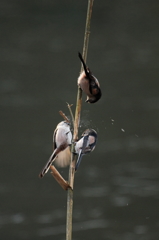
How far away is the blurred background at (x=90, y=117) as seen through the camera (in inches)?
160

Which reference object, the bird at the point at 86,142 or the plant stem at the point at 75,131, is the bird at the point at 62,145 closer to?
the bird at the point at 86,142

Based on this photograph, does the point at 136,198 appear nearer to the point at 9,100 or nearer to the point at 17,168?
the point at 17,168

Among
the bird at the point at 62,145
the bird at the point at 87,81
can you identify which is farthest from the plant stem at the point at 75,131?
the bird at the point at 62,145

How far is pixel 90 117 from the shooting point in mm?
3871

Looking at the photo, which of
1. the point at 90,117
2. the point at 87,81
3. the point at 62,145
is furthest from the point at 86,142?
the point at 90,117

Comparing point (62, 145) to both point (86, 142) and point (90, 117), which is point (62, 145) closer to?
point (86, 142)

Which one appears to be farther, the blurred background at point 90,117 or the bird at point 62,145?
the blurred background at point 90,117

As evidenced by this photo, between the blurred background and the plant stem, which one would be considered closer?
the plant stem

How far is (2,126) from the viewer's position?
4.40 meters

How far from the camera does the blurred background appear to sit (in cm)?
407

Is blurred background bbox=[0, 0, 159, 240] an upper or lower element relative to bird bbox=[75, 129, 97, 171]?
lower

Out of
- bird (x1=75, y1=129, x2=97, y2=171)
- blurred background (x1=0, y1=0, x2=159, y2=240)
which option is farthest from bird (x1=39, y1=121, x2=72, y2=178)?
blurred background (x1=0, y1=0, x2=159, y2=240)

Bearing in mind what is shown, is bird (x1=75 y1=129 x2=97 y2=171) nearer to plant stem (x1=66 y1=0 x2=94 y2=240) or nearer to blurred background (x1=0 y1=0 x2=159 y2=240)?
plant stem (x1=66 y1=0 x2=94 y2=240)

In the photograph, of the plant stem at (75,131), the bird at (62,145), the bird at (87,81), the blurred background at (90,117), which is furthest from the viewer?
the blurred background at (90,117)
